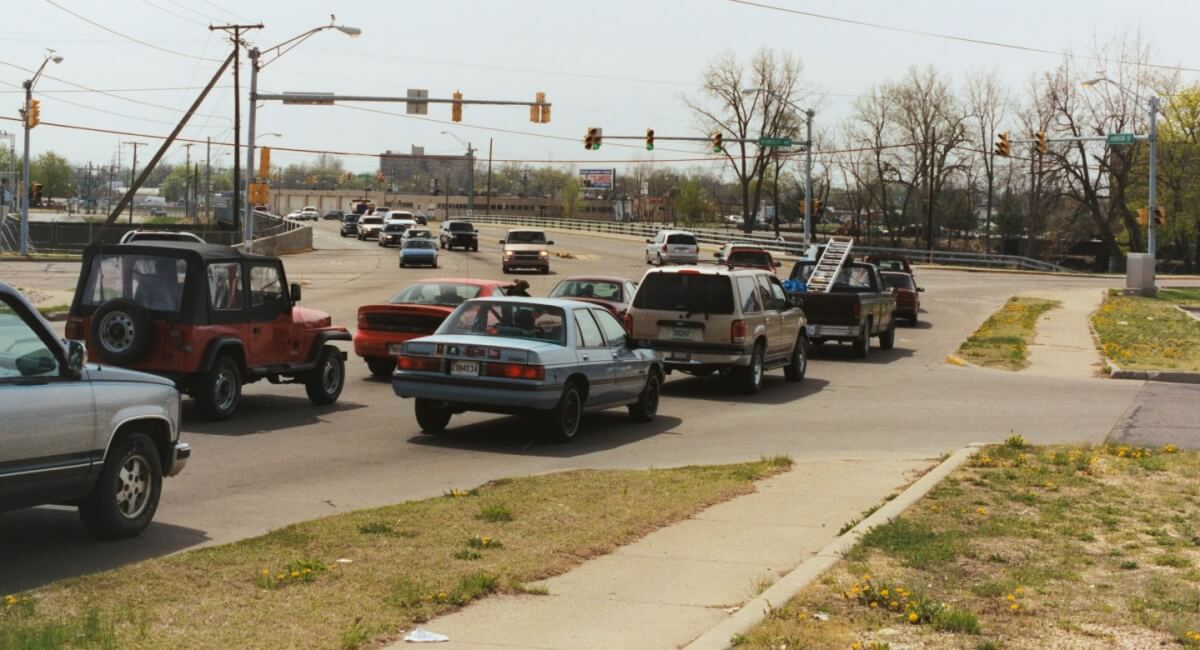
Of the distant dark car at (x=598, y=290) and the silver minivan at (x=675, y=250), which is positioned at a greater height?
the silver minivan at (x=675, y=250)

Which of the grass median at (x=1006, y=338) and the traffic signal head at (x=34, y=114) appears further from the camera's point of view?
the traffic signal head at (x=34, y=114)

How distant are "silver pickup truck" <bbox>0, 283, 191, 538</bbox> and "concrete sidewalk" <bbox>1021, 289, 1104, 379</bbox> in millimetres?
18100

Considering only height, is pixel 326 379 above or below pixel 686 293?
below

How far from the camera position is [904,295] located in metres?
36.3

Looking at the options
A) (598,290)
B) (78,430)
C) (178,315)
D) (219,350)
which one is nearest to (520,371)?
(219,350)

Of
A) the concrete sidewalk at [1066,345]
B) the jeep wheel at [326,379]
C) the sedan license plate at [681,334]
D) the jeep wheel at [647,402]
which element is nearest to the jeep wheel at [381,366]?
the jeep wheel at [326,379]

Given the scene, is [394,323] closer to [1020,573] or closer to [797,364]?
[797,364]

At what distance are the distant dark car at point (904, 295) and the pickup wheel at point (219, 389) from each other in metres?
24.1

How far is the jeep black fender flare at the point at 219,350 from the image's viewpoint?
14.3 meters

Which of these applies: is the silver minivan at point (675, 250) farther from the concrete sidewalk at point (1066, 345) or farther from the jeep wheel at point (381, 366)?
the jeep wheel at point (381, 366)

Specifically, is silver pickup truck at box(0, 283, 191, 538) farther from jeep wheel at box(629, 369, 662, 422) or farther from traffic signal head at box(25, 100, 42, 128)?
traffic signal head at box(25, 100, 42, 128)

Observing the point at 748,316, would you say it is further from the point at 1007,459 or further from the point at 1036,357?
the point at 1036,357

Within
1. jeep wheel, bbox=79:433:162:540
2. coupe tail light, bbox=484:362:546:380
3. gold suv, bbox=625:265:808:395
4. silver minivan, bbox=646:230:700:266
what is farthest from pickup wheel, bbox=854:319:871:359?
silver minivan, bbox=646:230:700:266

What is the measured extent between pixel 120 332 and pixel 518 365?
4055 millimetres
